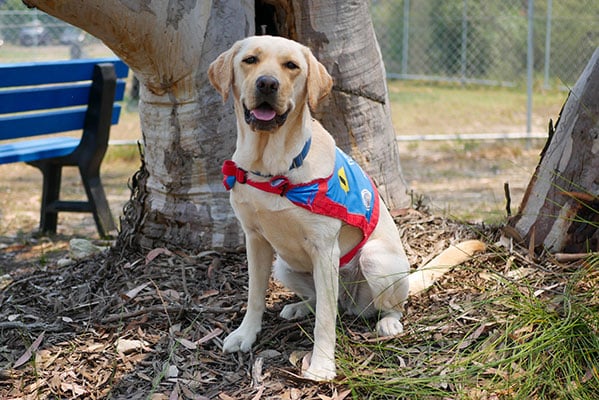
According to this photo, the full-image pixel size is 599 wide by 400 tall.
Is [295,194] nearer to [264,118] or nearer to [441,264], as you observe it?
[264,118]

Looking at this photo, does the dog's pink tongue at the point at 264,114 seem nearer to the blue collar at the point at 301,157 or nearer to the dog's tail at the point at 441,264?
the blue collar at the point at 301,157

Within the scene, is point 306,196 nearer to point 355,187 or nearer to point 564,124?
point 355,187

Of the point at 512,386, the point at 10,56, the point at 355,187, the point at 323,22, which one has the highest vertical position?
the point at 323,22

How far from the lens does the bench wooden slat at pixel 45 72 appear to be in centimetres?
595

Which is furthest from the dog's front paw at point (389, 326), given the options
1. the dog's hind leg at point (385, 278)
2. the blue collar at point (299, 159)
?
the blue collar at point (299, 159)

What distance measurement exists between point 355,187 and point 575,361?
1233 mm

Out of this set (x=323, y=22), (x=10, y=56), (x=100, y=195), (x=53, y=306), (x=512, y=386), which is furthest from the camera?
(x=10, y=56)

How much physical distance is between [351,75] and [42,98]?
2.80 meters

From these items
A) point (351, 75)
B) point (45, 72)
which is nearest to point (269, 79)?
point (351, 75)

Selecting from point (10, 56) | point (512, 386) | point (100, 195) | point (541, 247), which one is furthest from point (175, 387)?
point (10, 56)

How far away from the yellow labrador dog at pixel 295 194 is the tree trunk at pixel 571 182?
1007 mm

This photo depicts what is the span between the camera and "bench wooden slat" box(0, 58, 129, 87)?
5.95 metres

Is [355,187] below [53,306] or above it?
above

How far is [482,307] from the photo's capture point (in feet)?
12.3
